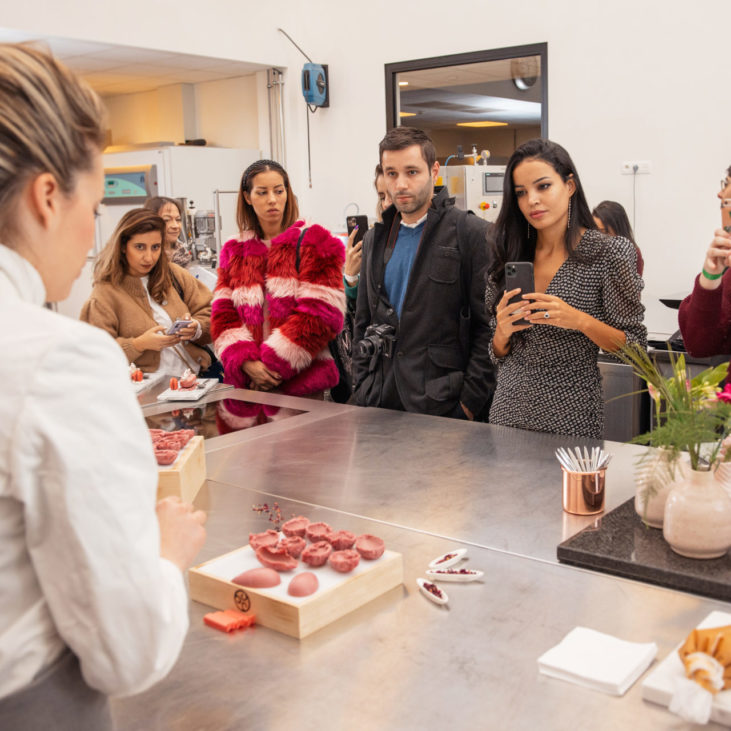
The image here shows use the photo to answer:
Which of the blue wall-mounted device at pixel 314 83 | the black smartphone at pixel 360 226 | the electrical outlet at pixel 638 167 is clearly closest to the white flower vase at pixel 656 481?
the black smartphone at pixel 360 226

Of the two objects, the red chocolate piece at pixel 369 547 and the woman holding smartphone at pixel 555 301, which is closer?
the red chocolate piece at pixel 369 547

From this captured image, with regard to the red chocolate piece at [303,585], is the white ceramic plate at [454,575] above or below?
below

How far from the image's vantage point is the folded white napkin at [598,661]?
101 cm

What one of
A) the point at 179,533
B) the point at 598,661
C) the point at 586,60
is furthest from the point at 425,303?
the point at 586,60

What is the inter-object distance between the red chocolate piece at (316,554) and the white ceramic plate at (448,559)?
0.18m

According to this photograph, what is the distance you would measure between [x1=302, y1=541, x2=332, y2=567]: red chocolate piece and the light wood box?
45cm

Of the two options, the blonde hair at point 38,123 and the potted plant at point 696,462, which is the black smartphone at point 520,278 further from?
the blonde hair at point 38,123

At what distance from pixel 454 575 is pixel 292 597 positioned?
27 cm

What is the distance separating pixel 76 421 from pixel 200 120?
21.9 feet

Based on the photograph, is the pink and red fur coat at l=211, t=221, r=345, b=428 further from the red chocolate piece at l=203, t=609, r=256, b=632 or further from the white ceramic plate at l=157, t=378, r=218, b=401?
the red chocolate piece at l=203, t=609, r=256, b=632

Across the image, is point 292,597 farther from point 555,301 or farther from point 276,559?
point 555,301

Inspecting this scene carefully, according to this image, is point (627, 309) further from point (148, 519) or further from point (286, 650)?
point (148, 519)

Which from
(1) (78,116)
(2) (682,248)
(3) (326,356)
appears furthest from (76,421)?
(2) (682,248)

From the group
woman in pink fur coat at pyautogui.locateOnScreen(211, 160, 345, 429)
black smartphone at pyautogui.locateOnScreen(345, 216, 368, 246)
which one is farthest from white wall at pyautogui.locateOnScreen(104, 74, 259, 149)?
woman in pink fur coat at pyautogui.locateOnScreen(211, 160, 345, 429)
